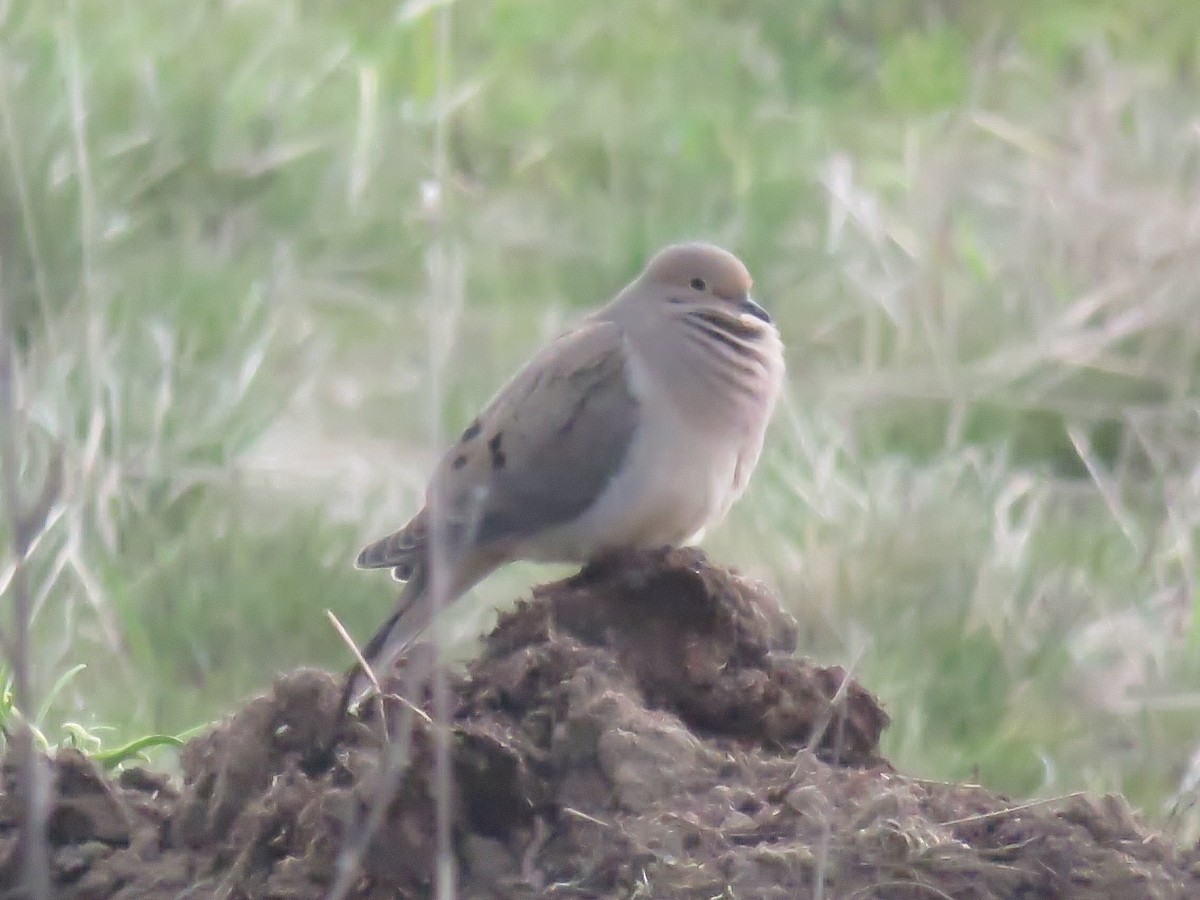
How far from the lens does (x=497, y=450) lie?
3986mm

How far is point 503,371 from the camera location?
6191 mm

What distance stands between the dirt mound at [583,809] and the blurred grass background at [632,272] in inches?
44.5

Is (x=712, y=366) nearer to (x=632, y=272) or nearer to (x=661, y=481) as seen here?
(x=661, y=481)

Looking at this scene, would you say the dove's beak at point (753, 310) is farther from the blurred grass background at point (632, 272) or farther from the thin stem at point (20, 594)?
the thin stem at point (20, 594)

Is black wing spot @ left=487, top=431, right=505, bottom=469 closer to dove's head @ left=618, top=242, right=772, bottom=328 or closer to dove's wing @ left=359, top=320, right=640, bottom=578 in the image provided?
dove's wing @ left=359, top=320, right=640, bottom=578

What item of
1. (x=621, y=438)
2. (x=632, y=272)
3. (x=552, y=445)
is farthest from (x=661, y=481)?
(x=632, y=272)

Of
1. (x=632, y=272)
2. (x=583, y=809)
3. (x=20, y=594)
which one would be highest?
(x=20, y=594)

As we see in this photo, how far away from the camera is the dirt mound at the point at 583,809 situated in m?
2.64

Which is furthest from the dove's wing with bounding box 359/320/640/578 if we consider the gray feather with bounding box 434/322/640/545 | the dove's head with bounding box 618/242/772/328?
the dove's head with bounding box 618/242/772/328

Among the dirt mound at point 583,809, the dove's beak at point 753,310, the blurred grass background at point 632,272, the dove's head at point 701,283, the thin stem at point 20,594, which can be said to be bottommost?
the blurred grass background at point 632,272

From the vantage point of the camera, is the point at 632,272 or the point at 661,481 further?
the point at 632,272

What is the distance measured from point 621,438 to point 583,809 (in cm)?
125

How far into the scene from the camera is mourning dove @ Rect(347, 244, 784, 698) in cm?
385

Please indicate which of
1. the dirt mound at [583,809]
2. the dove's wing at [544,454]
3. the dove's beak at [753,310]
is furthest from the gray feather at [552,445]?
the dirt mound at [583,809]
